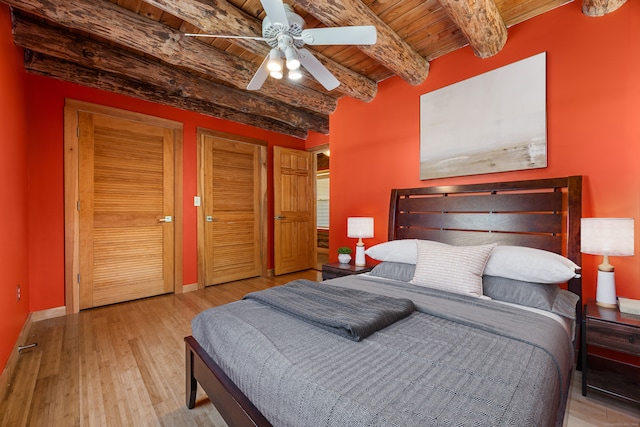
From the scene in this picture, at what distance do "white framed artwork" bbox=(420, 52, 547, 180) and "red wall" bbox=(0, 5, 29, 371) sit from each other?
331 cm

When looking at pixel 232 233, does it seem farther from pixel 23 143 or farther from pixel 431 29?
pixel 431 29

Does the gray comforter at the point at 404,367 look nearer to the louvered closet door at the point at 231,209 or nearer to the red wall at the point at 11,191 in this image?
the red wall at the point at 11,191

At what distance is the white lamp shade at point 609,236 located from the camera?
5.17ft

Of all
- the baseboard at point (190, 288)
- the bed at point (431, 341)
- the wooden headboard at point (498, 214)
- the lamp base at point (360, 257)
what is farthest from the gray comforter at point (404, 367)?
the baseboard at point (190, 288)

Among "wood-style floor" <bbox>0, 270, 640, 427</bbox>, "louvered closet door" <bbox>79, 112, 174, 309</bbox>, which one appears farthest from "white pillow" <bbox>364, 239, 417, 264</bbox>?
"louvered closet door" <bbox>79, 112, 174, 309</bbox>

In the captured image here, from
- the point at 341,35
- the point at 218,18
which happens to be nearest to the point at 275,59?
the point at 341,35

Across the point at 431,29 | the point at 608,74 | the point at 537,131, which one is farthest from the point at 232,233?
the point at 608,74

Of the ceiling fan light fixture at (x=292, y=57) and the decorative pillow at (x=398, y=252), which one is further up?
the ceiling fan light fixture at (x=292, y=57)

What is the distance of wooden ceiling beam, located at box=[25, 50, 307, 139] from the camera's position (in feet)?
8.91

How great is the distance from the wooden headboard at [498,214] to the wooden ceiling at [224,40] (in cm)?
116

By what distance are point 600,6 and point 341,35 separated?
1747 millimetres

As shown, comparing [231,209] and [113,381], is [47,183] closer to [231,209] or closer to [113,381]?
[231,209]

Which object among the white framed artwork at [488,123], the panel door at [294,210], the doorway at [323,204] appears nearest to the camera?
the white framed artwork at [488,123]

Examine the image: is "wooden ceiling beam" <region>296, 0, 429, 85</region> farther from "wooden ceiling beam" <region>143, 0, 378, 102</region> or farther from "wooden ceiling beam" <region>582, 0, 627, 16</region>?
"wooden ceiling beam" <region>582, 0, 627, 16</region>
